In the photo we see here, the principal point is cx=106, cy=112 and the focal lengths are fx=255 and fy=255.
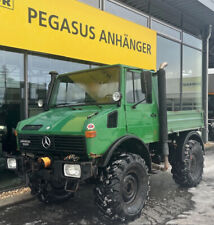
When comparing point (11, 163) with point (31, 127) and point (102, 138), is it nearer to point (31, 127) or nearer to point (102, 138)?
point (31, 127)

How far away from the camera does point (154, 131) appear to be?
181 inches

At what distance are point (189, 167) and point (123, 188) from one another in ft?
7.17

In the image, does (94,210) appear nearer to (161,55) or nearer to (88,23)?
(88,23)

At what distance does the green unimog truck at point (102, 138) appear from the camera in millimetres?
3539

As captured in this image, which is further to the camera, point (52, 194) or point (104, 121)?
point (52, 194)

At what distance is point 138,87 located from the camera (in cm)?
420

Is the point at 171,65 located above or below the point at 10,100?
above

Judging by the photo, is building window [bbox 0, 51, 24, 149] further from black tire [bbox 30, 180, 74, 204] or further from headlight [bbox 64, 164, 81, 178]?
headlight [bbox 64, 164, 81, 178]

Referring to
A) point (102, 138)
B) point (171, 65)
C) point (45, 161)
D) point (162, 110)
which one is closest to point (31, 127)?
point (45, 161)

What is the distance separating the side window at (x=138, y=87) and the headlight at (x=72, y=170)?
134 centimetres

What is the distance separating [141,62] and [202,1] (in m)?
3.55

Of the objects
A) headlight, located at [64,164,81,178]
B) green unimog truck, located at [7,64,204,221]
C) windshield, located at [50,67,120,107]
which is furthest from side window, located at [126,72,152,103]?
headlight, located at [64,164,81,178]

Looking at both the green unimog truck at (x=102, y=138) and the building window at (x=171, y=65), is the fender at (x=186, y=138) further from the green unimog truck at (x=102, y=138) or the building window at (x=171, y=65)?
the building window at (x=171, y=65)

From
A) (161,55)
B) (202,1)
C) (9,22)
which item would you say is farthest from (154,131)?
(202,1)
